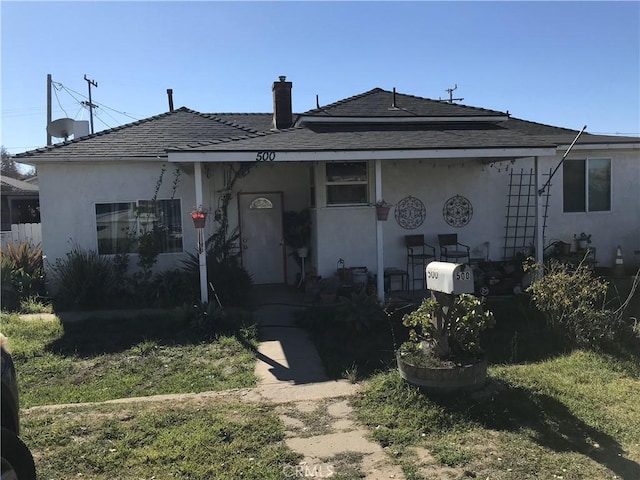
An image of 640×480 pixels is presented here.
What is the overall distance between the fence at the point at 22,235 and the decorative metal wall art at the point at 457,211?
9.88 m

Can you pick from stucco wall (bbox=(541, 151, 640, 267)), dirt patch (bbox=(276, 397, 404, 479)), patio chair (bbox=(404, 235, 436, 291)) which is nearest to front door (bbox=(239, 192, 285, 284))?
patio chair (bbox=(404, 235, 436, 291))

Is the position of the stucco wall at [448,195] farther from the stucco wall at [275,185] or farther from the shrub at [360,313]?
the shrub at [360,313]

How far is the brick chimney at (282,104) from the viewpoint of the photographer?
12719 millimetres

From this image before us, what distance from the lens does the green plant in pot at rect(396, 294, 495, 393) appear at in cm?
492

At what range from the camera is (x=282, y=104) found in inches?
501

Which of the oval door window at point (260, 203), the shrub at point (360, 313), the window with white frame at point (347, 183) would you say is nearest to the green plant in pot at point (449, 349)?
the shrub at point (360, 313)

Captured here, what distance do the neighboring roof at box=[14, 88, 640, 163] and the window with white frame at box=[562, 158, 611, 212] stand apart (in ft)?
1.92

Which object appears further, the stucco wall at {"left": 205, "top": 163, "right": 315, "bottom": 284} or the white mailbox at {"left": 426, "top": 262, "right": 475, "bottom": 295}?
the stucco wall at {"left": 205, "top": 163, "right": 315, "bottom": 284}

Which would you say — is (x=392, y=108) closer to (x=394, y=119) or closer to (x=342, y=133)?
(x=394, y=119)

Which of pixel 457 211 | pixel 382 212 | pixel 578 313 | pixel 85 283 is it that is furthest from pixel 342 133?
pixel 85 283

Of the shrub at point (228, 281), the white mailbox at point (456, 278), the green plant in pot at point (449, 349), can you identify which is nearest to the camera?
the white mailbox at point (456, 278)

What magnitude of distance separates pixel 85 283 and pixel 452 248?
7.32 m

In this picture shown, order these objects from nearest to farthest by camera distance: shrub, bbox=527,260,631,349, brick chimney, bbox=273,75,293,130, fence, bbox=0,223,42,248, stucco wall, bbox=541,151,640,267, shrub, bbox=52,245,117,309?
shrub, bbox=527,260,631,349 < shrub, bbox=52,245,117,309 < stucco wall, bbox=541,151,640,267 < brick chimney, bbox=273,75,293,130 < fence, bbox=0,223,42,248

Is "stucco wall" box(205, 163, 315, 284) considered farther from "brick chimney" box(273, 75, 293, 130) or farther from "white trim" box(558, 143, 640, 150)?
"white trim" box(558, 143, 640, 150)
